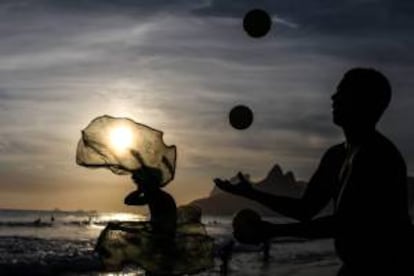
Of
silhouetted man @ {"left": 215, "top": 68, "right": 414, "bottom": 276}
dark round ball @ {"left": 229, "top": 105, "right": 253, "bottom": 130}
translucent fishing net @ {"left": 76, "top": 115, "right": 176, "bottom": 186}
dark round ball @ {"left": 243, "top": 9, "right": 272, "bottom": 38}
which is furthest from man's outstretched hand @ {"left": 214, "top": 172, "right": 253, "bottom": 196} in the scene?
translucent fishing net @ {"left": 76, "top": 115, "right": 176, "bottom": 186}

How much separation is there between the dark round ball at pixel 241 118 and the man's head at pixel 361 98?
139 cm

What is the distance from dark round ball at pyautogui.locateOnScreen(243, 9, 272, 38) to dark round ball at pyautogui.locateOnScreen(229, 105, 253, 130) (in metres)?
0.51

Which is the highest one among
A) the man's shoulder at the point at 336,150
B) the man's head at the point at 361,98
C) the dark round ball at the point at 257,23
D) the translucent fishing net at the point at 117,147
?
the dark round ball at the point at 257,23

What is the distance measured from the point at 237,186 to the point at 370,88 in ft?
2.50

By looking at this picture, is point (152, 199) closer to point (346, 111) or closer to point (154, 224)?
point (154, 224)

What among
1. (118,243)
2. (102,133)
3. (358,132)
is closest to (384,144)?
(358,132)

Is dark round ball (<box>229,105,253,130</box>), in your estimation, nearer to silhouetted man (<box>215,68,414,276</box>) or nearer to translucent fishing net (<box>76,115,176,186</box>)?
silhouetted man (<box>215,68,414,276</box>)

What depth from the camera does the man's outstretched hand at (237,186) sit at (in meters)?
3.76

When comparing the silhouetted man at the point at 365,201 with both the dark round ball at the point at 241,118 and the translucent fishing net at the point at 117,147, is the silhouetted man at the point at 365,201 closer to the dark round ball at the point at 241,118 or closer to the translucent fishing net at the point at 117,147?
the dark round ball at the point at 241,118

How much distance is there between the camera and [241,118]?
196 inches

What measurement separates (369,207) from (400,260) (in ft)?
0.93

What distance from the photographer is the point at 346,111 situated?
3.61 metres

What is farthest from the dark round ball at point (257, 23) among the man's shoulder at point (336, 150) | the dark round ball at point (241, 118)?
the man's shoulder at point (336, 150)

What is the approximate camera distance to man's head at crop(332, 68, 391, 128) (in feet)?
11.8
